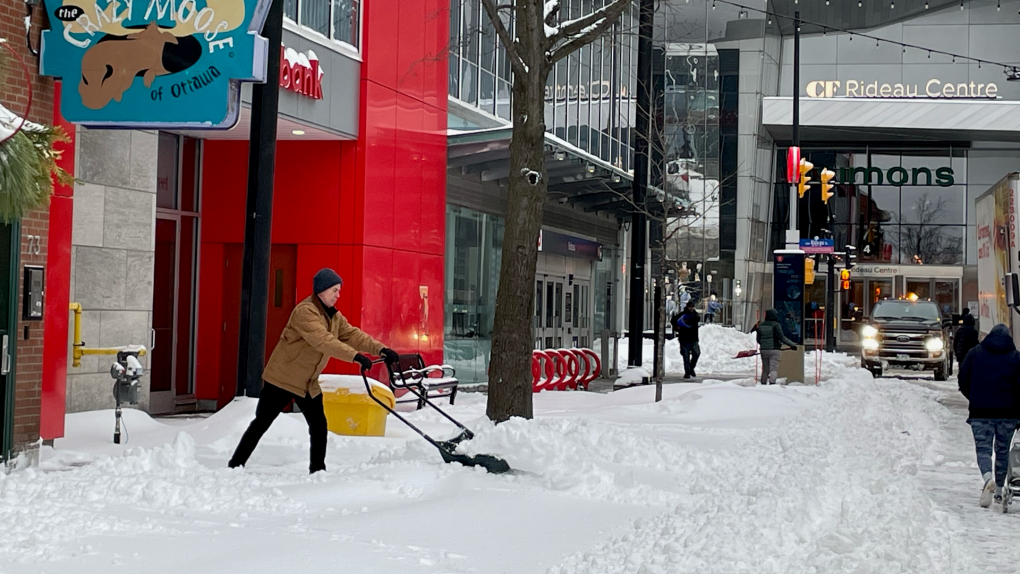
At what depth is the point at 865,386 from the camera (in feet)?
86.1

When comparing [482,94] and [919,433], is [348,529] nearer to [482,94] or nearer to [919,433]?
[919,433]

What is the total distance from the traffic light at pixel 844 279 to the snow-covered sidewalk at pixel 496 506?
36804 millimetres

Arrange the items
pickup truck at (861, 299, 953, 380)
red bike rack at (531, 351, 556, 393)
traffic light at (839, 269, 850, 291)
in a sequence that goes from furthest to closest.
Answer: traffic light at (839, 269, 850, 291) < pickup truck at (861, 299, 953, 380) < red bike rack at (531, 351, 556, 393)

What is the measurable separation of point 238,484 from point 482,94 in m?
17.7

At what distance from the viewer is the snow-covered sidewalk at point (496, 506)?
6672mm

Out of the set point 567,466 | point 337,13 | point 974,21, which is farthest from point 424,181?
point 974,21

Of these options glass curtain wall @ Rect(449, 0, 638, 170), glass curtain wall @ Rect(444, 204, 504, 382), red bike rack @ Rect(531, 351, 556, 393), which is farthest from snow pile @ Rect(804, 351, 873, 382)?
glass curtain wall @ Rect(449, 0, 638, 170)

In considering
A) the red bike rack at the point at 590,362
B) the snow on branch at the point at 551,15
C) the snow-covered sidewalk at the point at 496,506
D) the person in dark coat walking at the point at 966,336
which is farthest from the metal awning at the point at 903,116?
the snow-covered sidewalk at the point at 496,506

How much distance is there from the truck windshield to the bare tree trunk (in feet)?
70.0

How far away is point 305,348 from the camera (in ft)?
31.2

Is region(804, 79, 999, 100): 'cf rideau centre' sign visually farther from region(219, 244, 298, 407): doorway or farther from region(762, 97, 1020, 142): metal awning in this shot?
region(219, 244, 298, 407): doorway

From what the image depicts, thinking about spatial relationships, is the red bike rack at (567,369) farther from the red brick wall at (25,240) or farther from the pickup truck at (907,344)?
the red brick wall at (25,240)

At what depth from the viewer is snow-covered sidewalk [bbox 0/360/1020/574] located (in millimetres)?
6672

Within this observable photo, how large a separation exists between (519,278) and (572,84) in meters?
21.9
